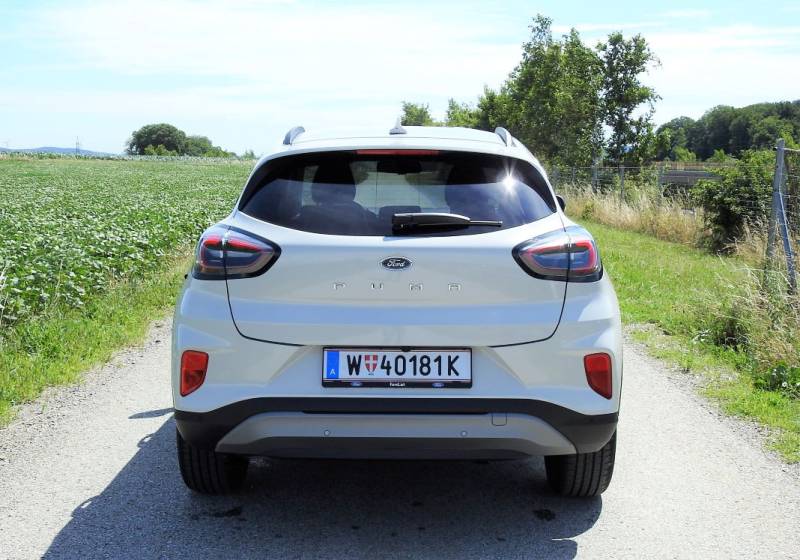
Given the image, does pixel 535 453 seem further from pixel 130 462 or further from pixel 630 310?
pixel 630 310

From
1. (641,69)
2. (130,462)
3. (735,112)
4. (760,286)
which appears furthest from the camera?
(735,112)

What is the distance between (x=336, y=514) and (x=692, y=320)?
5.93m

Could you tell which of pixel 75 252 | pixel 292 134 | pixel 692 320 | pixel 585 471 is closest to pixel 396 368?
pixel 585 471

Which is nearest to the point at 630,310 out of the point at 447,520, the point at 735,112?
the point at 447,520

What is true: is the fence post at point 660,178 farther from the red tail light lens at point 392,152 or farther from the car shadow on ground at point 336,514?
the red tail light lens at point 392,152

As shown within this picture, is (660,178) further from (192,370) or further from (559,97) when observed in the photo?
(192,370)

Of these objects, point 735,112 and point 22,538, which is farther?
point 735,112

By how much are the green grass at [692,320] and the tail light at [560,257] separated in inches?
84.2

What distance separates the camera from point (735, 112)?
500ft

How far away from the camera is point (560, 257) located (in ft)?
12.6

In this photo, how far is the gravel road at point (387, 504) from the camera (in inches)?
152

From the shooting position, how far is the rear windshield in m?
3.92

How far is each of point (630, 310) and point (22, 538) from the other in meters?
7.81

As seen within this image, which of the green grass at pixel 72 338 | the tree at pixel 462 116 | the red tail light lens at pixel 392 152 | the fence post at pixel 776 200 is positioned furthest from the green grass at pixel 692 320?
the tree at pixel 462 116
